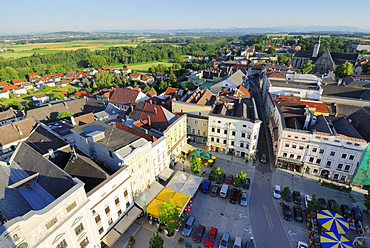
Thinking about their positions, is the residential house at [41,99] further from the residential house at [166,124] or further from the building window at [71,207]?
the building window at [71,207]

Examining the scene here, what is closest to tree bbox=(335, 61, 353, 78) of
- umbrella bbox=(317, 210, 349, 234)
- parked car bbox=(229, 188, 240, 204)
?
umbrella bbox=(317, 210, 349, 234)

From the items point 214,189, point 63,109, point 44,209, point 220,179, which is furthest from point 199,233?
point 63,109

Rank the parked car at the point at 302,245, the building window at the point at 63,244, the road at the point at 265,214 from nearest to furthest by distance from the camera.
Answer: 1. the building window at the point at 63,244
2. the parked car at the point at 302,245
3. the road at the point at 265,214

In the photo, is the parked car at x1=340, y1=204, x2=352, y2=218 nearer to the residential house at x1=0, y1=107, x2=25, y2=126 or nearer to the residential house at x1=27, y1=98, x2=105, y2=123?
the residential house at x1=27, y1=98, x2=105, y2=123

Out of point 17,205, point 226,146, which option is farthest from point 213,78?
point 17,205

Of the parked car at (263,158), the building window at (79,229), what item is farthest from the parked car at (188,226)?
the parked car at (263,158)

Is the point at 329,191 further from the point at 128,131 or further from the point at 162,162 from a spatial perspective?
the point at 128,131

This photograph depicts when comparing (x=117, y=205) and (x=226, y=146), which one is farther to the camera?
(x=226, y=146)
